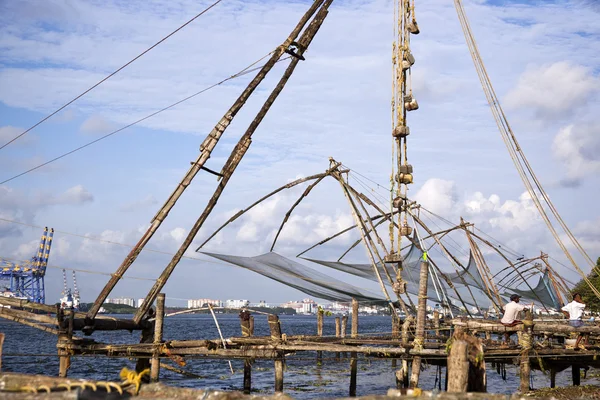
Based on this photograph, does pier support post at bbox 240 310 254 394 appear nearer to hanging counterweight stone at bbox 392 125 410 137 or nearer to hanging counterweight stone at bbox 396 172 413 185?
hanging counterweight stone at bbox 396 172 413 185

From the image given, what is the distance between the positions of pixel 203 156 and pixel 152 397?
10.9 m

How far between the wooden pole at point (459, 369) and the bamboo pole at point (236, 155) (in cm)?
1002

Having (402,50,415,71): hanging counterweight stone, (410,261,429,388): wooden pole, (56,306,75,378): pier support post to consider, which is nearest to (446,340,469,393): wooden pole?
(410,261,429,388): wooden pole

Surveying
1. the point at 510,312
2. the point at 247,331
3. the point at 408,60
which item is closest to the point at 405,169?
the point at 408,60

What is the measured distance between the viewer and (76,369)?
31750mm

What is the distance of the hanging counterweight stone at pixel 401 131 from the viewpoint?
21375 mm

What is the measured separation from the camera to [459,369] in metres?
8.91

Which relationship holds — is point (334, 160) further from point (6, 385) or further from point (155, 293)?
point (6, 385)

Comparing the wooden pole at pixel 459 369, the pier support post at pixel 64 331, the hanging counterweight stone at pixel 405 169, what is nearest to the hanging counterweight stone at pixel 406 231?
the hanging counterweight stone at pixel 405 169

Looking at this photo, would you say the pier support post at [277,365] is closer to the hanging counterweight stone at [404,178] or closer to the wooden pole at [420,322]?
the wooden pole at [420,322]

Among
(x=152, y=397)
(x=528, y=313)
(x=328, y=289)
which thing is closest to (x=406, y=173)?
(x=328, y=289)

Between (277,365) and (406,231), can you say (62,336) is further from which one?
(406,231)

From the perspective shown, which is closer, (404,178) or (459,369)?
(459,369)

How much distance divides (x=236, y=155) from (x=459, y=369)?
11.0 meters
